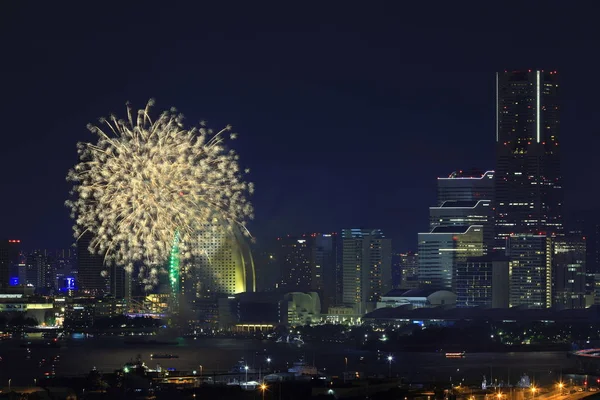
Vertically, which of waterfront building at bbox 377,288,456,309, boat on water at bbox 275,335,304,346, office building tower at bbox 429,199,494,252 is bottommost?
boat on water at bbox 275,335,304,346

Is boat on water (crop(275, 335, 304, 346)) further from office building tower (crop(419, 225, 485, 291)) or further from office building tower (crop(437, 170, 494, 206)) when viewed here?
office building tower (crop(437, 170, 494, 206))

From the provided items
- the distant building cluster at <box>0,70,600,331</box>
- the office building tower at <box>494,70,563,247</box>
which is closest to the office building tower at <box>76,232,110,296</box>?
the distant building cluster at <box>0,70,600,331</box>

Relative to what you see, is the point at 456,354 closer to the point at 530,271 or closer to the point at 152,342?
the point at 152,342

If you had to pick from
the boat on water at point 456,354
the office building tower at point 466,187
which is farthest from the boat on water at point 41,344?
the office building tower at point 466,187

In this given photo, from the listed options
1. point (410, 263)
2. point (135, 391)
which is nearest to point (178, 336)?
point (410, 263)

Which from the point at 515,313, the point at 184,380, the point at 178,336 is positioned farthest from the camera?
the point at 515,313

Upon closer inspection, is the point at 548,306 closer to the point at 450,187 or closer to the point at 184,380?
the point at 450,187
